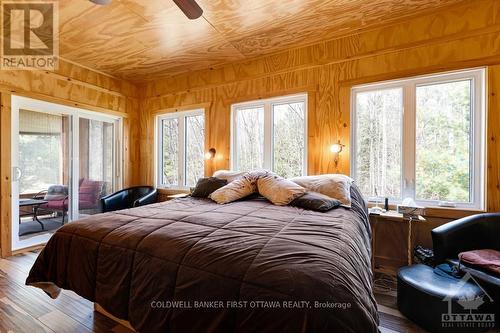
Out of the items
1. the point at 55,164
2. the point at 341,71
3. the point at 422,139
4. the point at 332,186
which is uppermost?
the point at 341,71

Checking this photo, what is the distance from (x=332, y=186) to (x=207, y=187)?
145cm

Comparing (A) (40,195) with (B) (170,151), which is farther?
(B) (170,151)

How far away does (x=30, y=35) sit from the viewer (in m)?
2.97

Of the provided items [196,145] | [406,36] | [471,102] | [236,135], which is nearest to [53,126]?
[196,145]

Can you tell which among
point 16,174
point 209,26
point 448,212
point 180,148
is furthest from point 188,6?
point 16,174

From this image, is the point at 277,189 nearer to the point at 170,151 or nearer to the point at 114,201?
the point at 170,151

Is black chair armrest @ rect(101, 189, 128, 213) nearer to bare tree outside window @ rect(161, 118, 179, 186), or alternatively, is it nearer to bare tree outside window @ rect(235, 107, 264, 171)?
bare tree outside window @ rect(161, 118, 179, 186)

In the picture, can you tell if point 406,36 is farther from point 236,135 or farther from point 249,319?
point 249,319

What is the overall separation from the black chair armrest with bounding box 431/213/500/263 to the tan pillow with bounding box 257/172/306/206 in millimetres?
1178

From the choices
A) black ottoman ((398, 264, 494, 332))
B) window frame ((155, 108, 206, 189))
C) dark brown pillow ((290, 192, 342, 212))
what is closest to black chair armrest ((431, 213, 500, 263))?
black ottoman ((398, 264, 494, 332))

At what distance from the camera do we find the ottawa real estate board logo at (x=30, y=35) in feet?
8.08

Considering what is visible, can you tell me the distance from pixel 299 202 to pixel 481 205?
1842mm

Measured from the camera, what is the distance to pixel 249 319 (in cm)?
88

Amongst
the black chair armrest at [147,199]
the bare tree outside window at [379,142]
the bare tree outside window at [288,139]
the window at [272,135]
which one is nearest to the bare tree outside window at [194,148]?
the black chair armrest at [147,199]
